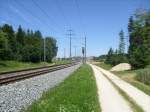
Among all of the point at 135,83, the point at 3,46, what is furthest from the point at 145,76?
the point at 3,46

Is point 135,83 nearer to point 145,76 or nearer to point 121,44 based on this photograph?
point 145,76

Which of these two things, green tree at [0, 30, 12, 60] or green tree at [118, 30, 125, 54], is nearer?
green tree at [0, 30, 12, 60]

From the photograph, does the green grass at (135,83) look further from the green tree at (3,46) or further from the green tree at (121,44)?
the green tree at (121,44)

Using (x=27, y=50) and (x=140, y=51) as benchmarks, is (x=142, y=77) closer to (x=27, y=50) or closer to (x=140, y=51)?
(x=140, y=51)

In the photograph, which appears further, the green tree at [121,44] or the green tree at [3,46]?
the green tree at [121,44]

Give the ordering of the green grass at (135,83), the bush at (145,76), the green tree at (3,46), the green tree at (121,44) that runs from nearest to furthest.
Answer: the green grass at (135,83)
the bush at (145,76)
the green tree at (3,46)
the green tree at (121,44)

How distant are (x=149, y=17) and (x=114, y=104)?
2876cm

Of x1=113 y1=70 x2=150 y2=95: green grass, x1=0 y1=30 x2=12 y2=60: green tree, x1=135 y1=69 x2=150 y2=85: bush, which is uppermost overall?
x1=0 y1=30 x2=12 y2=60: green tree

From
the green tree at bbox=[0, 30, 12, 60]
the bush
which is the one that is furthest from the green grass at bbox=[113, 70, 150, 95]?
the green tree at bbox=[0, 30, 12, 60]

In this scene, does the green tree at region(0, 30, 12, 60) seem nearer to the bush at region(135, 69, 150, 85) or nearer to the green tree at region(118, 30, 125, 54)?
A: the bush at region(135, 69, 150, 85)

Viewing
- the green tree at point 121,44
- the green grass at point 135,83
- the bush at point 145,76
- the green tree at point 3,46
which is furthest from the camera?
the green tree at point 121,44

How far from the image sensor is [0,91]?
59.6 ft

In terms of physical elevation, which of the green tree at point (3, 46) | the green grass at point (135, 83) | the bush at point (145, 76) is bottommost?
the green grass at point (135, 83)

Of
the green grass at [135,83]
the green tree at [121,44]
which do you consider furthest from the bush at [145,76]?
the green tree at [121,44]
